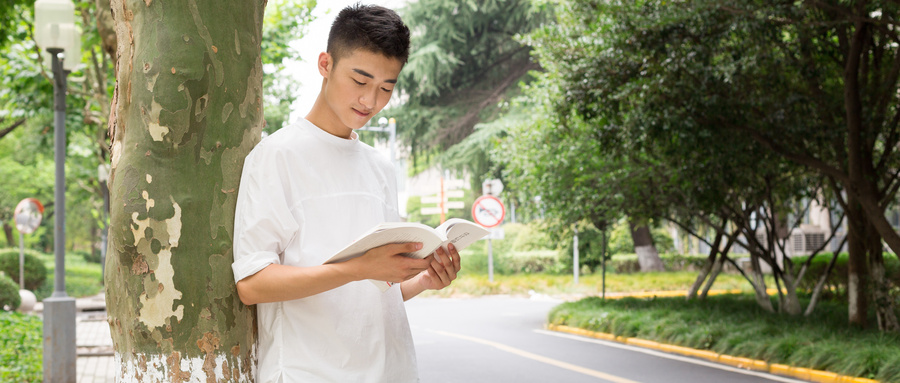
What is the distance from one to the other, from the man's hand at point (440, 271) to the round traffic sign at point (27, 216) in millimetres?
19689

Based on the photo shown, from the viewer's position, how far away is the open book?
5.87 feet

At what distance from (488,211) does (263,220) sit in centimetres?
1780

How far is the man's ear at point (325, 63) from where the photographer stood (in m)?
2.16

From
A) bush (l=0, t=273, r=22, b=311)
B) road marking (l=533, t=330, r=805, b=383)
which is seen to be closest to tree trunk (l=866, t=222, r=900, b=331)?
road marking (l=533, t=330, r=805, b=383)

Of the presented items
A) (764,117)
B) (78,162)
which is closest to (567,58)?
(764,117)

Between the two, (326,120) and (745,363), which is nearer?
(326,120)

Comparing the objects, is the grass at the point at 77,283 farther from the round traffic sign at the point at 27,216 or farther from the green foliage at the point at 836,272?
the green foliage at the point at 836,272

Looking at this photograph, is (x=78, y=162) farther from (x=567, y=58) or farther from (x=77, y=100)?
(x=567, y=58)

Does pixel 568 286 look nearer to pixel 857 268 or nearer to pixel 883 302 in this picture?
pixel 857 268

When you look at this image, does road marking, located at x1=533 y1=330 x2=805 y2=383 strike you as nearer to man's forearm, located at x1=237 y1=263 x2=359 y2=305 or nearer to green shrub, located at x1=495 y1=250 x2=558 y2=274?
man's forearm, located at x1=237 y1=263 x2=359 y2=305

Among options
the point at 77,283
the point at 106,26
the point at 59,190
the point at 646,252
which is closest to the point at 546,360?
the point at 59,190

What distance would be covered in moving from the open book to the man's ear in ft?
1.78

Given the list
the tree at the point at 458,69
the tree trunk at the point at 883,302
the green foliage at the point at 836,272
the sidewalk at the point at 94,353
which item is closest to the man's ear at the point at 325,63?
the sidewalk at the point at 94,353

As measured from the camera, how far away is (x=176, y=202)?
2.06 meters
